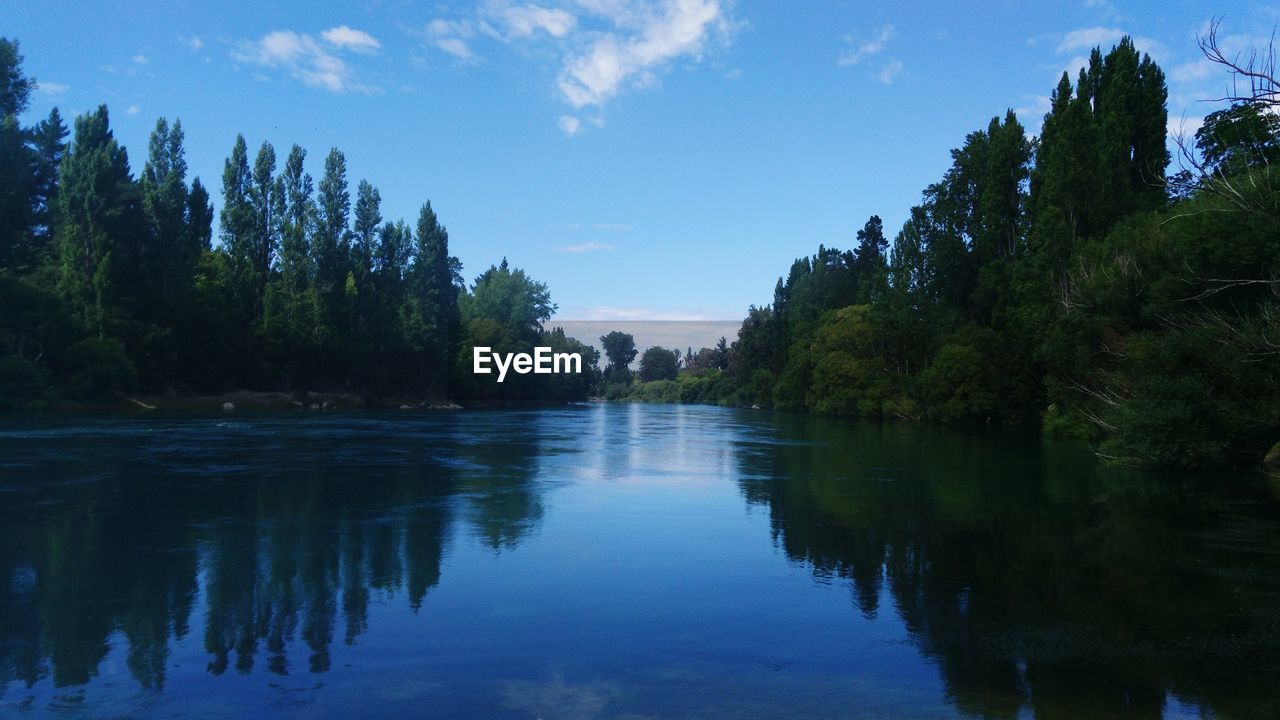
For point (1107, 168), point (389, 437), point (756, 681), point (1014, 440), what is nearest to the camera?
point (756, 681)

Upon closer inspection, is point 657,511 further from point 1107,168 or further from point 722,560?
point 1107,168

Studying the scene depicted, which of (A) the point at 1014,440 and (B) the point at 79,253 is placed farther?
(B) the point at 79,253

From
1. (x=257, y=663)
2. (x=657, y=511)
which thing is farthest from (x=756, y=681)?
(x=657, y=511)

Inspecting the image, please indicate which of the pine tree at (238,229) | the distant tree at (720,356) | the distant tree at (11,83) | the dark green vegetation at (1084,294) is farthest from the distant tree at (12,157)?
the distant tree at (720,356)

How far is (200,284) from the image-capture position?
74000mm

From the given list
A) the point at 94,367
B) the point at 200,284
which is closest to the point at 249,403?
the point at 200,284

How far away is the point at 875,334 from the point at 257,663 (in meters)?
73.9

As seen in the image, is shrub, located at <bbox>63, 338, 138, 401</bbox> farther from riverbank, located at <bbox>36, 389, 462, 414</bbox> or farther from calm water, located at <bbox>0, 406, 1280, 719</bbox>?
calm water, located at <bbox>0, 406, 1280, 719</bbox>

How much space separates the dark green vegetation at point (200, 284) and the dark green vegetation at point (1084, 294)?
42.0 m

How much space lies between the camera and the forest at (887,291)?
25.3 meters

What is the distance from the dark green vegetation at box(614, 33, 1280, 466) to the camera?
2392 centimetres

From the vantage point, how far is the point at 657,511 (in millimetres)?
17609

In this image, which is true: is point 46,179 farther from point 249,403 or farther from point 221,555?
point 221,555

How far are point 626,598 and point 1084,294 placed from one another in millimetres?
27790
